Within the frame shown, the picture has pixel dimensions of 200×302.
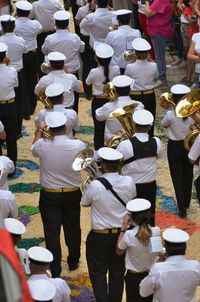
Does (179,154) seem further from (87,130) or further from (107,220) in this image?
(87,130)

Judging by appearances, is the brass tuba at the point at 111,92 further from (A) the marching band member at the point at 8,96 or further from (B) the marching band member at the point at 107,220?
(B) the marching band member at the point at 107,220

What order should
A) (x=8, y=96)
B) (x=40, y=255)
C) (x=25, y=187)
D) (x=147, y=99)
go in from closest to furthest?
(x=40, y=255) → (x=8, y=96) → (x=25, y=187) → (x=147, y=99)

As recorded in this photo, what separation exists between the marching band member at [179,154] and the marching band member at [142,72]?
166 cm

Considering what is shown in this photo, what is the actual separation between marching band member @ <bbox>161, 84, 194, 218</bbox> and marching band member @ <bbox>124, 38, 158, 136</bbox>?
65.2 inches

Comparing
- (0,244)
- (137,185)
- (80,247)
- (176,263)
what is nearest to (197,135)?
(137,185)

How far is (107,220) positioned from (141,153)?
1.11m

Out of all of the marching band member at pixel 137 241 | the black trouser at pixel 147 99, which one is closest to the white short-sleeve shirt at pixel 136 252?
the marching band member at pixel 137 241

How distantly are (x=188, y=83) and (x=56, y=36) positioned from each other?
347 cm

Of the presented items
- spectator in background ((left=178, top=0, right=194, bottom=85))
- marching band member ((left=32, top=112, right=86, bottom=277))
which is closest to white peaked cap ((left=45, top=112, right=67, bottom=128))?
marching band member ((left=32, top=112, right=86, bottom=277))

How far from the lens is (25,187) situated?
11750 mm

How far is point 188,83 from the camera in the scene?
15773 mm

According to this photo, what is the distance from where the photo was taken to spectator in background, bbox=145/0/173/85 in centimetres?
1555

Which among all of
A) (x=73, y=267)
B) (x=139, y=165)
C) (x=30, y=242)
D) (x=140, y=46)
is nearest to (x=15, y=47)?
(x=140, y=46)

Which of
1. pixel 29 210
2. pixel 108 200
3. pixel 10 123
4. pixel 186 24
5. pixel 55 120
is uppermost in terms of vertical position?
pixel 55 120
